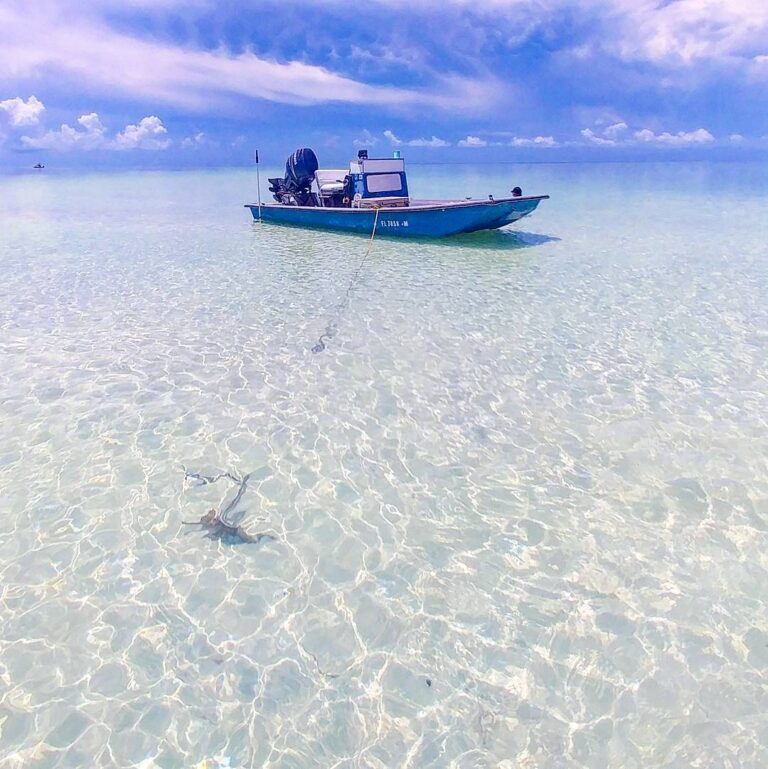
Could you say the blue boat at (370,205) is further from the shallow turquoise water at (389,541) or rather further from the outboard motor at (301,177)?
the shallow turquoise water at (389,541)

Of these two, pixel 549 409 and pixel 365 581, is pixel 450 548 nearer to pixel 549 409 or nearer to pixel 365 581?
pixel 365 581

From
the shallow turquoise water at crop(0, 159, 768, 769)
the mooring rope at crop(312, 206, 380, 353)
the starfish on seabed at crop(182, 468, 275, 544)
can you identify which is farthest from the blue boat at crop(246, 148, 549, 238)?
the starfish on seabed at crop(182, 468, 275, 544)

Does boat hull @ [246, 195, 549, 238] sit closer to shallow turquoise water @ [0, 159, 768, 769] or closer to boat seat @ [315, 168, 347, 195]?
boat seat @ [315, 168, 347, 195]

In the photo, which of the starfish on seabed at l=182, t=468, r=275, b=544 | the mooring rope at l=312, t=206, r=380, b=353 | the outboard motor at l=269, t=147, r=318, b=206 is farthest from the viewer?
the outboard motor at l=269, t=147, r=318, b=206

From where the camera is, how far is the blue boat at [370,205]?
18.7 meters

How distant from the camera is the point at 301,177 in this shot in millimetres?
23516

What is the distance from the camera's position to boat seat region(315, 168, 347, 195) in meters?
22.3

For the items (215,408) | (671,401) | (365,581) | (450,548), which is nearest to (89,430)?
(215,408)

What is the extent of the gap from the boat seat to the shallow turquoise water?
12304 millimetres

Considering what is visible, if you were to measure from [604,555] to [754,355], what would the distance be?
21.3 feet

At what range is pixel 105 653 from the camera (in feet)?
13.4

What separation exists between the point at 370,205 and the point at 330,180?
9.84ft

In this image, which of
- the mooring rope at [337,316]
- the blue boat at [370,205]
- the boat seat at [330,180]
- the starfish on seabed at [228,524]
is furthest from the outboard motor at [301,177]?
the starfish on seabed at [228,524]

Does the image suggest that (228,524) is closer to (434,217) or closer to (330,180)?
(434,217)
